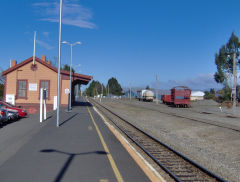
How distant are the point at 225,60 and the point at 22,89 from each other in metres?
54.4

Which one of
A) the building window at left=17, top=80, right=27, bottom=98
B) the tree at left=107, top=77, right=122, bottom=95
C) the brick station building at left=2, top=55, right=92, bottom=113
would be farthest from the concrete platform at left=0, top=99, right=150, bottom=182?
the tree at left=107, top=77, right=122, bottom=95

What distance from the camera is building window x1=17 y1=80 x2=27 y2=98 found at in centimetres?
3494

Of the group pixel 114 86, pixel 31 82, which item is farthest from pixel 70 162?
pixel 114 86

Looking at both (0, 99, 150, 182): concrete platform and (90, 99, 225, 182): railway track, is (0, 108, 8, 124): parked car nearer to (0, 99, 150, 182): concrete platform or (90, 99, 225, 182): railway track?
(0, 99, 150, 182): concrete platform

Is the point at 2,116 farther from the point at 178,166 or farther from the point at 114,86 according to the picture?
the point at 114,86

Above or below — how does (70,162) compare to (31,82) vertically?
below

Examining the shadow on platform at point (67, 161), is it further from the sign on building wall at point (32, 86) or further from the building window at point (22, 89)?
the building window at point (22, 89)

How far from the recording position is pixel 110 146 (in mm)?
10367

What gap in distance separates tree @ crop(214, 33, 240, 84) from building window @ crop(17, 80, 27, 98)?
5326cm

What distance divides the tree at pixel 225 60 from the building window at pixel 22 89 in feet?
175

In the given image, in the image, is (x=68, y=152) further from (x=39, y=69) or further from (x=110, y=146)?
(x=39, y=69)

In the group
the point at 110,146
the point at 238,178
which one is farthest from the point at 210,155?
the point at 110,146

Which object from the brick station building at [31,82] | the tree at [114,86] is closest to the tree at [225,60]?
the brick station building at [31,82]

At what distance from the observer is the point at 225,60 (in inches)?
2719
